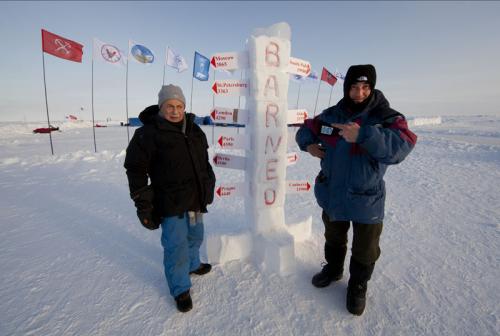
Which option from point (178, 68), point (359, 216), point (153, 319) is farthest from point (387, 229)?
point (178, 68)

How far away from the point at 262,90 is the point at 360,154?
3.91 ft

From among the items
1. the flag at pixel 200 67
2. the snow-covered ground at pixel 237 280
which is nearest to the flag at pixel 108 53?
the flag at pixel 200 67

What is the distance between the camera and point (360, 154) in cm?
185

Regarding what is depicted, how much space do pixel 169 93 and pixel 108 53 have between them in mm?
10708

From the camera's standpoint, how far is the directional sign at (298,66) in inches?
103

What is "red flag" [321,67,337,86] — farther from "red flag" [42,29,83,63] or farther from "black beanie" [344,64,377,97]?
"red flag" [42,29,83,63]

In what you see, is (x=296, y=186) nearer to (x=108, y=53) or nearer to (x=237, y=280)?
(x=237, y=280)

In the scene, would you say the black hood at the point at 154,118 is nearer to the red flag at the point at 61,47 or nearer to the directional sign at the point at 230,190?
the directional sign at the point at 230,190

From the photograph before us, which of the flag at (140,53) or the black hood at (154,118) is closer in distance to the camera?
the black hood at (154,118)

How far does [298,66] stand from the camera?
105 inches

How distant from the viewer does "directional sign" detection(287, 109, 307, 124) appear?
Answer: 2.72 metres

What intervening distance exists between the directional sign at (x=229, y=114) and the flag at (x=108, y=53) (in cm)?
1020

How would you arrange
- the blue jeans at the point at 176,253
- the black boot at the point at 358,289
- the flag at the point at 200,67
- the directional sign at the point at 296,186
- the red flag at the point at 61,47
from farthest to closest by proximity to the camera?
the flag at the point at 200,67, the red flag at the point at 61,47, the directional sign at the point at 296,186, the blue jeans at the point at 176,253, the black boot at the point at 358,289

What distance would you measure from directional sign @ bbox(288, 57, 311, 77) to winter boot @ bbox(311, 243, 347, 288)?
6.14 ft
